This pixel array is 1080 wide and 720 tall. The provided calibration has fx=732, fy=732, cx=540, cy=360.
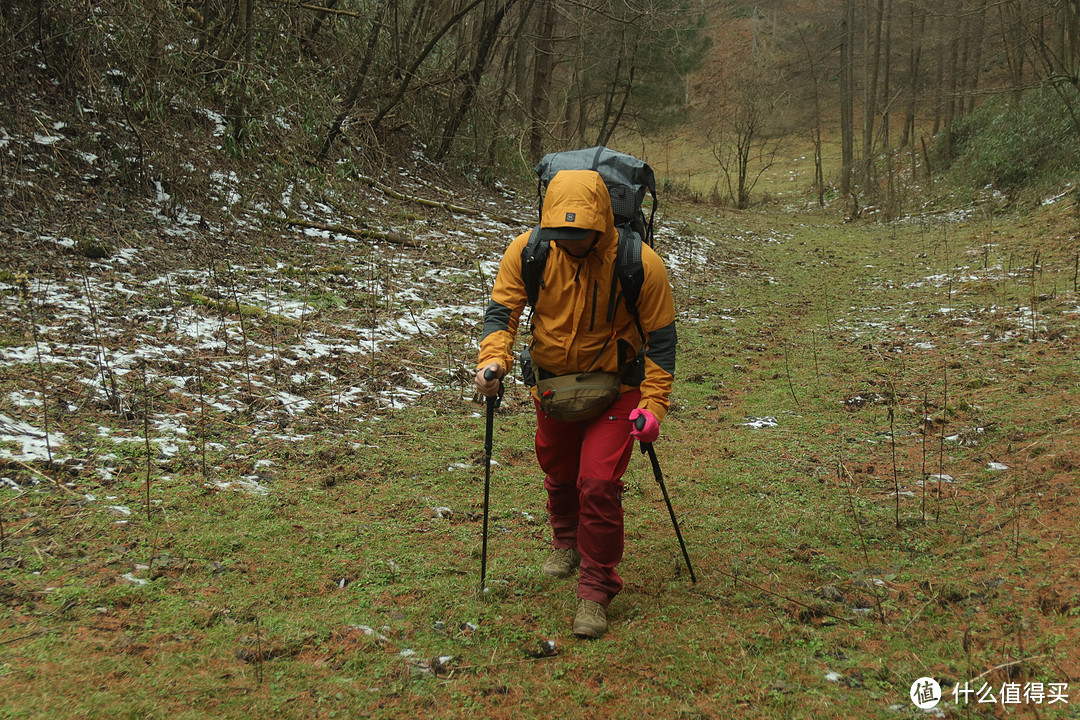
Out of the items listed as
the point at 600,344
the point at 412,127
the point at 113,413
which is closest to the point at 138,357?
the point at 113,413

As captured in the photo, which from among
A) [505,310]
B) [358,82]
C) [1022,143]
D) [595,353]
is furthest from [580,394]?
[1022,143]

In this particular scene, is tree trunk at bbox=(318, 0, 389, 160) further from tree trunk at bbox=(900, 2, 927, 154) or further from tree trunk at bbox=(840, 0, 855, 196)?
tree trunk at bbox=(840, 0, 855, 196)

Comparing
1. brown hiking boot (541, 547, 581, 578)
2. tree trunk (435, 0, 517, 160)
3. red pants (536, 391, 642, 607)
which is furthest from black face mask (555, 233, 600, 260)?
tree trunk (435, 0, 517, 160)

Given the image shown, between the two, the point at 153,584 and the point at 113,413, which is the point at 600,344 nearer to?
the point at 153,584

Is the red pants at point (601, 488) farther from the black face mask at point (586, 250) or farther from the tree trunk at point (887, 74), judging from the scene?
the tree trunk at point (887, 74)

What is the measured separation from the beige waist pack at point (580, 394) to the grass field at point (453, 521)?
105 centimetres

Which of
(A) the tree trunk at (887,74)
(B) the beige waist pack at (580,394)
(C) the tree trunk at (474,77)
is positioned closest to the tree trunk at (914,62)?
(A) the tree trunk at (887,74)

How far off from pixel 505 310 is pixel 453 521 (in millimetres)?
1712

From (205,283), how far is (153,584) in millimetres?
5450

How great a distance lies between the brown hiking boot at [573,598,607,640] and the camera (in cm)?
355

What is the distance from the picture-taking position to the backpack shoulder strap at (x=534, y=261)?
3.65m

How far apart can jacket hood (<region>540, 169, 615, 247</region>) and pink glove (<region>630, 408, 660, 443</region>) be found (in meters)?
0.88

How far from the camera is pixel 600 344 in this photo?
3.68 meters

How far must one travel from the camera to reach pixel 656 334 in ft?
12.0
